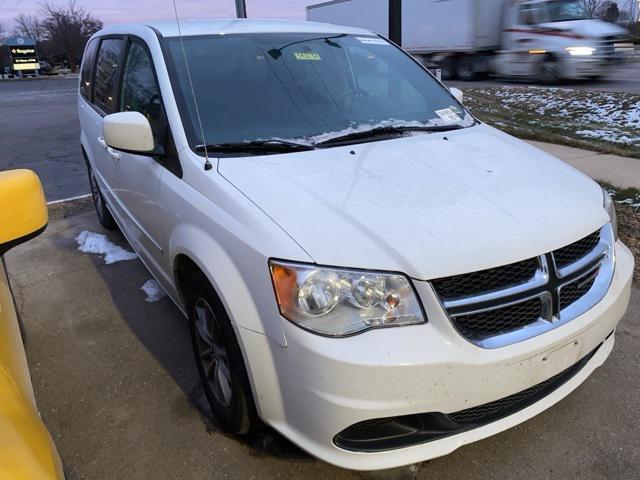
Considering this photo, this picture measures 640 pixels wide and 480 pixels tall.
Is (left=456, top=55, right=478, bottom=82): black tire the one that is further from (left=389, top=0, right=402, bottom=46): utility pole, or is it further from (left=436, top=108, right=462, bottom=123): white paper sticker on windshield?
(left=436, top=108, right=462, bottom=123): white paper sticker on windshield

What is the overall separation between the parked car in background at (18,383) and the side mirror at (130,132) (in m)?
1.02

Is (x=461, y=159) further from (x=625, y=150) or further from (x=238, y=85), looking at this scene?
(x=625, y=150)

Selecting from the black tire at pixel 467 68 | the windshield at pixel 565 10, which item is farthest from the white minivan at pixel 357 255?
the black tire at pixel 467 68

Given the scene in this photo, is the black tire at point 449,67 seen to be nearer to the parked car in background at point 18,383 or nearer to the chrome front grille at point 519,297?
the chrome front grille at point 519,297

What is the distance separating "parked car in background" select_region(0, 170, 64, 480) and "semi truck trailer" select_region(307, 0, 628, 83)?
1576 cm

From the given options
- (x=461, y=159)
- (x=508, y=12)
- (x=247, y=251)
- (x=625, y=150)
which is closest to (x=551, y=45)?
(x=508, y=12)

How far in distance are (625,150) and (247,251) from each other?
22.2ft

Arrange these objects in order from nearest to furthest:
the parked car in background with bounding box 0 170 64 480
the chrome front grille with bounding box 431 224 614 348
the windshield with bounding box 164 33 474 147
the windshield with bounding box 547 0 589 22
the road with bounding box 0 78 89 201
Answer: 1. the parked car in background with bounding box 0 170 64 480
2. the chrome front grille with bounding box 431 224 614 348
3. the windshield with bounding box 164 33 474 147
4. the road with bounding box 0 78 89 201
5. the windshield with bounding box 547 0 589 22

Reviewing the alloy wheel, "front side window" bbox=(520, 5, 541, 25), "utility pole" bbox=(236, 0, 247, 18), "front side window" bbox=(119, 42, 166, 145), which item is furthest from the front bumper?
"front side window" bbox=(520, 5, 541, 25)

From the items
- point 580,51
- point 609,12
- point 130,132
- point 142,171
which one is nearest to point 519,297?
point 130,132

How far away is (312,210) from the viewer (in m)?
2.08

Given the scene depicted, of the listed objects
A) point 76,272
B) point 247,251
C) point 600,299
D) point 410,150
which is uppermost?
point 410,150

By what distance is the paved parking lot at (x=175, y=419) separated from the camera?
2.30 meters

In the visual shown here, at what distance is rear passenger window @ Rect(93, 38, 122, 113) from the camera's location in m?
3.85
